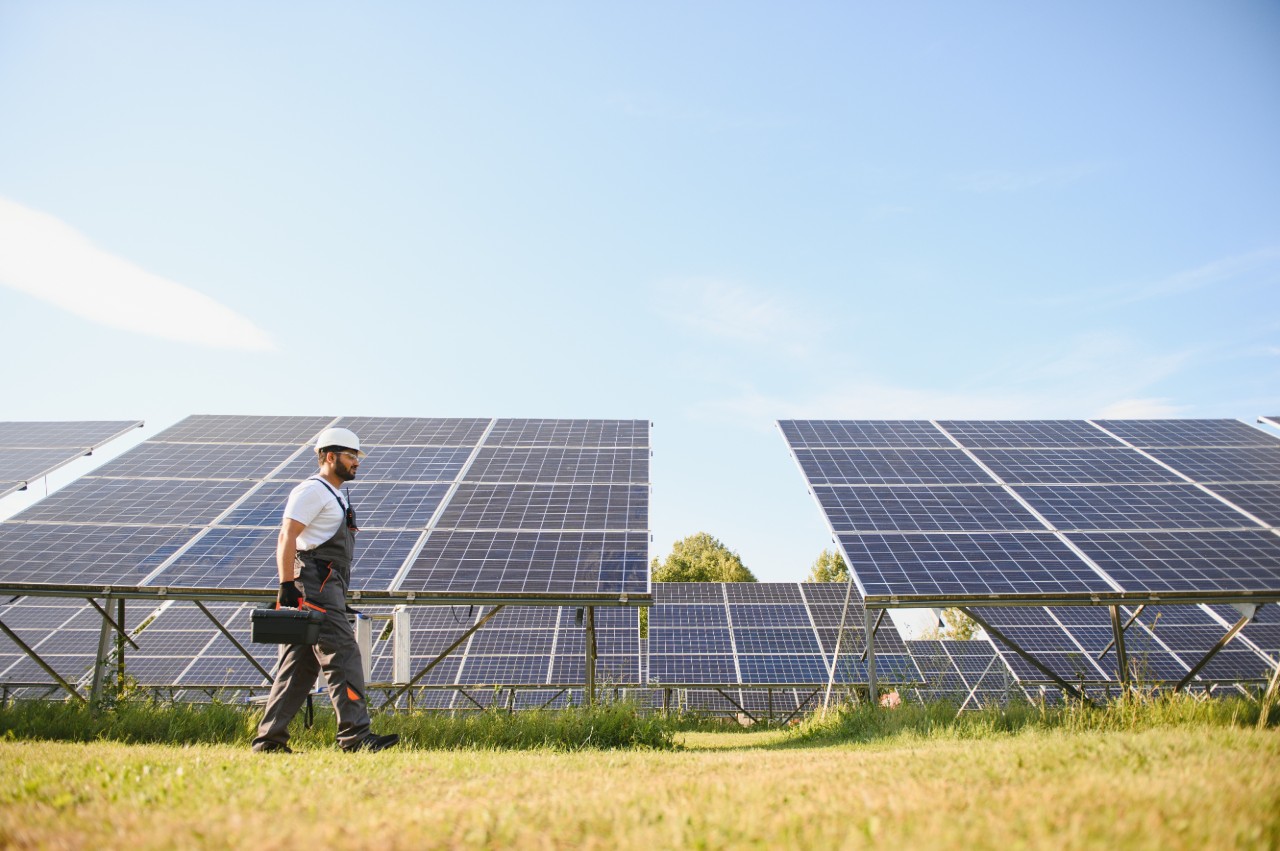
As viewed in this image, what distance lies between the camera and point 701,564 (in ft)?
162

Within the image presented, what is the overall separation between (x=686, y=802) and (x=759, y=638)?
50.4ft

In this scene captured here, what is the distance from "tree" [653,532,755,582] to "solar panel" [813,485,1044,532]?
3413 centimetres

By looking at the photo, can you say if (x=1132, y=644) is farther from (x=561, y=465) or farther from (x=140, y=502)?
(x=140, y=502)

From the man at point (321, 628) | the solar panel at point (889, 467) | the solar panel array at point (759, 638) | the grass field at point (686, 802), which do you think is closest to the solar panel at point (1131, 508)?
the solar panel at point (889, 467)

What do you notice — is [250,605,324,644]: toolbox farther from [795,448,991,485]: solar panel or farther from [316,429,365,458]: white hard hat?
[795,448,991,485]: solar panel

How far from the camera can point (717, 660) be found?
16.8m

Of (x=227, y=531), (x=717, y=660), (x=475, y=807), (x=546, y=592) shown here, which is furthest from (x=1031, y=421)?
(x=475, y=807)

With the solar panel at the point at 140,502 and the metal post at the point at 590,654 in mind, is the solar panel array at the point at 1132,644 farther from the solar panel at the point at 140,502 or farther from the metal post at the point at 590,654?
the solar panel at the point at 140,502

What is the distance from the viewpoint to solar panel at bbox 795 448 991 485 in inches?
511

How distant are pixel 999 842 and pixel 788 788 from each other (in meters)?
1.26

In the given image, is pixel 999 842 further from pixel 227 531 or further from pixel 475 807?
pixel 227 531

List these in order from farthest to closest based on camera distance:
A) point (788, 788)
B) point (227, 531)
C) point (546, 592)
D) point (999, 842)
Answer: point (227, 531), point (546, 592), point (788, 788), point (999, 842)

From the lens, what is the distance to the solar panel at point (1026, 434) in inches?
594

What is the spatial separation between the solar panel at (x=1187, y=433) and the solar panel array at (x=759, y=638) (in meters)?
6.54
